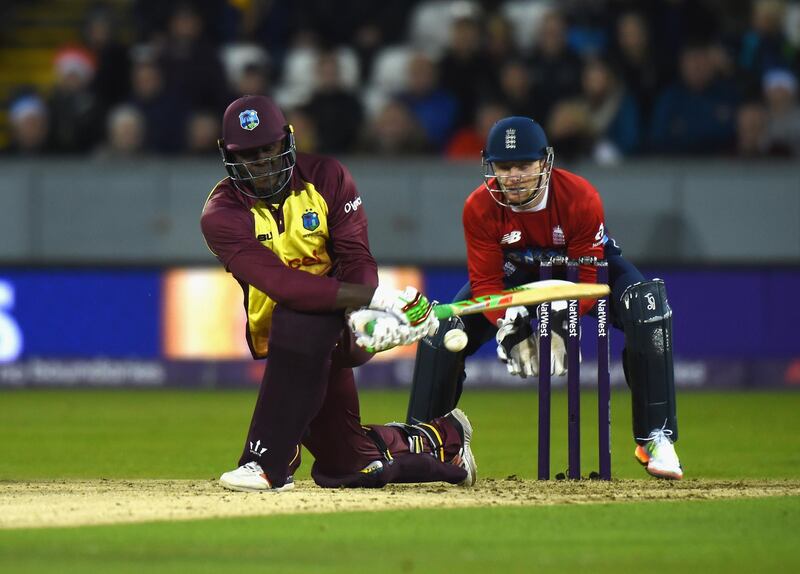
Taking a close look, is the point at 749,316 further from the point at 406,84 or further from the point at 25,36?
the point at 25,36

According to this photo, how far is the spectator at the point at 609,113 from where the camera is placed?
15.7 m

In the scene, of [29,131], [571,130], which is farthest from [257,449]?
[29,131]

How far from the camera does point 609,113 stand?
52.1 ft

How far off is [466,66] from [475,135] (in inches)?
27.4

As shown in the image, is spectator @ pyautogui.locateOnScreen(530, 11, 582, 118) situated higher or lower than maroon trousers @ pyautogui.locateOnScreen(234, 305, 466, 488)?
higher

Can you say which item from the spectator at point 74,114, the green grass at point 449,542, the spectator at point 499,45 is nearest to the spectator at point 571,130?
the spectator at point 499,45

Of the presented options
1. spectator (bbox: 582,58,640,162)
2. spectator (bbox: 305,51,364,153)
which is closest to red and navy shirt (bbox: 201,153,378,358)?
spectator (bbox: 582,58,640,162)

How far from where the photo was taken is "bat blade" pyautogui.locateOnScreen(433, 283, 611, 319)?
26.3 ft

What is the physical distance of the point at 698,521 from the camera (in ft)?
22.9

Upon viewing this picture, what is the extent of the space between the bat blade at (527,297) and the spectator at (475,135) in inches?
303

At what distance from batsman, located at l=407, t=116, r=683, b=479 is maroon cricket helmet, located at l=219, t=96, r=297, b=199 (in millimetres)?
1119

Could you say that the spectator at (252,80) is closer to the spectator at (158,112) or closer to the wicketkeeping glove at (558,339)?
the spectator at (158,112)

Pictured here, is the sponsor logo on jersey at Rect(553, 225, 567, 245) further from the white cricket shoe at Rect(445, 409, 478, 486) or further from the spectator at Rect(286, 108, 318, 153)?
the spectator at Rect(286, 108, 318, 153)

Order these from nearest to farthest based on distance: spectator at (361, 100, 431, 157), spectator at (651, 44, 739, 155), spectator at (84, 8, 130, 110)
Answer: spectator at (651, 44, 739, 155)
spectator at (361, 100, 431, 157)
spectator at (84, 8, 130, 110)
